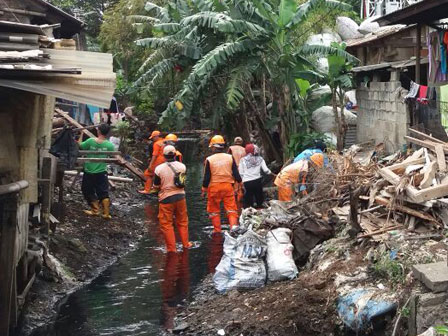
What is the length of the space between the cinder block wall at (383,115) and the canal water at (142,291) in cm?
488

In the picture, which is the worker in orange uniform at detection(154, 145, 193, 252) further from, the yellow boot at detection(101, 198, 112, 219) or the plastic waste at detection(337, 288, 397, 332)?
the plastic waste at detection(337, 288, 397, 332)

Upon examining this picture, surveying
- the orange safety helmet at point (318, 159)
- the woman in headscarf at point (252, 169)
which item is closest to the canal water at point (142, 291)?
the woman in headscarf at point (252, 169)

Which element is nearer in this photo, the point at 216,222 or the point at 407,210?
the point at 407,210

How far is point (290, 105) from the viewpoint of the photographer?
776 inches

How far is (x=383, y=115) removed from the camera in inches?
695

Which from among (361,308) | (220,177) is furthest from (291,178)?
(361,308)

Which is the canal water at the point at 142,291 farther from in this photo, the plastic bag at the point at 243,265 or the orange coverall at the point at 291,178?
the orange coverall at the point at 291,178

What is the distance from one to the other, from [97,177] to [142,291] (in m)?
4.49

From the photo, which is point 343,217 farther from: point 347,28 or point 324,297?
point 347,28

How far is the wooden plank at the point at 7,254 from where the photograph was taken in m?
7.46

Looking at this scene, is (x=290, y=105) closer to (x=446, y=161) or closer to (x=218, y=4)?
(x=218, y=4)

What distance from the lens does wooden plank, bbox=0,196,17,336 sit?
7465 mm

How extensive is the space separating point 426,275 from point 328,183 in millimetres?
4236

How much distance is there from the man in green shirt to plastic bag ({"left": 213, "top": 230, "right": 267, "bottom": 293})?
5.02 meters
